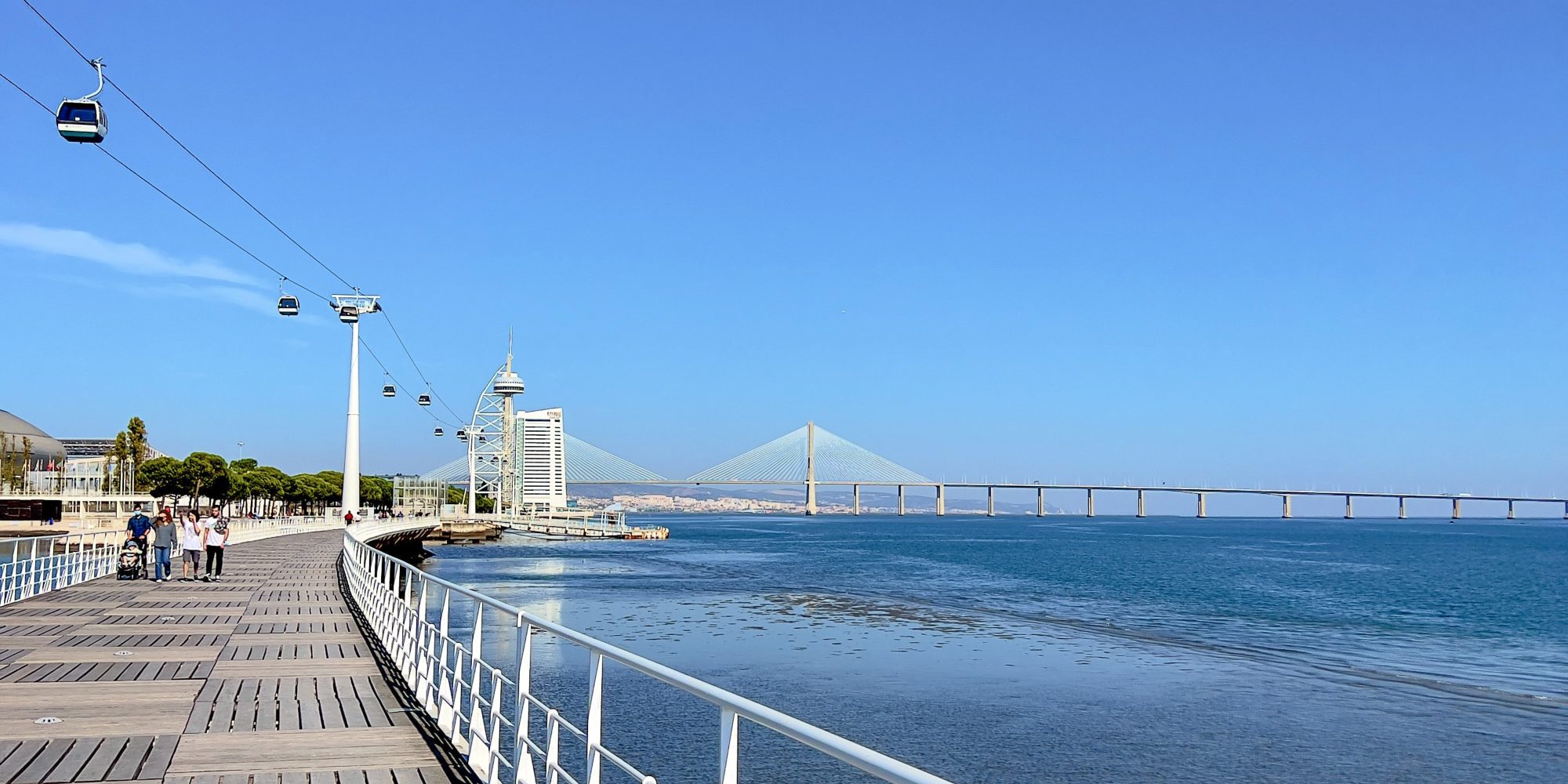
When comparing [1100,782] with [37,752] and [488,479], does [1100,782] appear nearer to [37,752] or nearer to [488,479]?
[37,752]

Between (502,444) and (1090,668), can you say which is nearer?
(1090,668)

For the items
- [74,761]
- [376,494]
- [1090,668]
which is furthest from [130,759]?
[376,494]

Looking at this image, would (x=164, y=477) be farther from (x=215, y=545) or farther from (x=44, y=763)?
(x=44, y=763)

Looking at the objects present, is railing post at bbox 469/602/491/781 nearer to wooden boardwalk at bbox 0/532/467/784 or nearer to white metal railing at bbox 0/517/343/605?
wooden boardwalk at bbox 0/532/467/784

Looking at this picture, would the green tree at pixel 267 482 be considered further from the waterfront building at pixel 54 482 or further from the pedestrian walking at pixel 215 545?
the pedestrian walking at pixel 215 545

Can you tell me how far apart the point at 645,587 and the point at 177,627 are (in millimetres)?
34427

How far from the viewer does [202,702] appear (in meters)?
9.73

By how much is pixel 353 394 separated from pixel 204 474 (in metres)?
66.5

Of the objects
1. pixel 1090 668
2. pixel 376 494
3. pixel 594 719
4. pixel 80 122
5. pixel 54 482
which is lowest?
pixel 1090 668

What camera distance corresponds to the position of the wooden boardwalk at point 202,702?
295 inches

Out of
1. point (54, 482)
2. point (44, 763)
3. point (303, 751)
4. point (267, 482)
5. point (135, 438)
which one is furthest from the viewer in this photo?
point (54, 482)

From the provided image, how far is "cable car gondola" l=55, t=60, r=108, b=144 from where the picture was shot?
12305 mm

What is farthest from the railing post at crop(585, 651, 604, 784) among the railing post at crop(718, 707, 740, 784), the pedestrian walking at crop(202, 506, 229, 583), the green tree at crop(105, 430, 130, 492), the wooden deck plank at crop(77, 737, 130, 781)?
the green tree at crop(105, 430, 130, 492)

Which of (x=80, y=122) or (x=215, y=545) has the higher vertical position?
(x=80, y=122)
